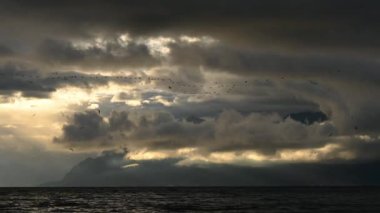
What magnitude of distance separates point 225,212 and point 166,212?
13.8 m

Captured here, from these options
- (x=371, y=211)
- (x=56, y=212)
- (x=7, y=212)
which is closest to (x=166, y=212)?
(x=56, y=212)

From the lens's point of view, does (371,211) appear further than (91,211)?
No

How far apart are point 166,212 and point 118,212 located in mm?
11283

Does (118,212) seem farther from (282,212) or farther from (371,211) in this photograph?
(371,211)

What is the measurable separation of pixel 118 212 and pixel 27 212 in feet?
69.1

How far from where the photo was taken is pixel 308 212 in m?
121

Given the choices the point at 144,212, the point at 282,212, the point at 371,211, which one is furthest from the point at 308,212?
the point at 144,212

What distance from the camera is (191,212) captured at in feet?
407

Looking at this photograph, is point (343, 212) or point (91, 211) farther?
point (91, 211)

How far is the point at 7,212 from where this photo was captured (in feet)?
407

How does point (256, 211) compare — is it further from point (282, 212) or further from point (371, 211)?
point (371, 211)

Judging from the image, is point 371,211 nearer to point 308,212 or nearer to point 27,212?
point 308,212

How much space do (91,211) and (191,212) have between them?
24969 mm

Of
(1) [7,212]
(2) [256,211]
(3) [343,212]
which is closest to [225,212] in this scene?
(2) [256,211]
